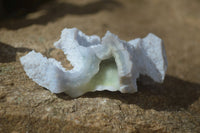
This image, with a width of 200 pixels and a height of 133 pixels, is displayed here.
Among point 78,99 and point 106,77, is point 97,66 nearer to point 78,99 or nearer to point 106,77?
point 106,77

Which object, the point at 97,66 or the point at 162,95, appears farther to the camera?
the point at 162,95

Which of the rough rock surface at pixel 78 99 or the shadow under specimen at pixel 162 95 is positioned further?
the shadow under specimen at pixel 162 95

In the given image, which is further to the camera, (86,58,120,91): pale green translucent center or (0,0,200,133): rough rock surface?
(86,58,120,91): pale green translucent center

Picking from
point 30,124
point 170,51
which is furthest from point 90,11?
point 30,124

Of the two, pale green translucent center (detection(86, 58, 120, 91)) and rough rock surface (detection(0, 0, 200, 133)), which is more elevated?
pale green translucent center (detection(86, 58, 120, 91))

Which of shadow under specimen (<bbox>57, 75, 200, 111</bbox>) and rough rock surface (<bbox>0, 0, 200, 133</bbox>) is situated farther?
shadow under specimen (<bbox>57, 75, 200, 111</bbox>)

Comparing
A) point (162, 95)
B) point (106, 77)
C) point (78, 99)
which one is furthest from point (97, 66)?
point (162, 95)

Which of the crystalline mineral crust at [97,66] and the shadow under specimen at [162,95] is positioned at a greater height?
the crystalline mineral crust at [97,66]

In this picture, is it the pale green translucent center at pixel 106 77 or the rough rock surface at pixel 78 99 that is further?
the pale green translucent center at pixel 106 77

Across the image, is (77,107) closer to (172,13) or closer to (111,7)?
(111,7)
